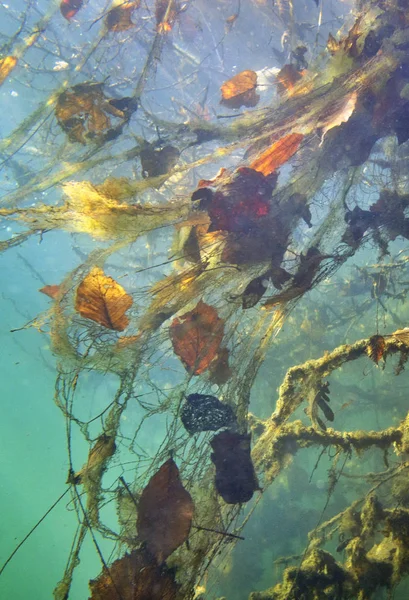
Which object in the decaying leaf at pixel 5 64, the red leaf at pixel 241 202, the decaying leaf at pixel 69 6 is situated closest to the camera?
the red leaf at pixel 241 202

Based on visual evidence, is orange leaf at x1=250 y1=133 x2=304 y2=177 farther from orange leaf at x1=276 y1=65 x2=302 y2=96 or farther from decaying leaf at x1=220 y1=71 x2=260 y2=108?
decaying leaf at x1=220 y1=71 x2=260 y2=108

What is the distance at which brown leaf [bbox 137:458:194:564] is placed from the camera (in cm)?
198

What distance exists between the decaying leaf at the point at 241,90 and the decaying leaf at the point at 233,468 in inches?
160

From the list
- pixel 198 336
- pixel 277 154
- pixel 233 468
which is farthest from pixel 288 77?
pixel 233 468

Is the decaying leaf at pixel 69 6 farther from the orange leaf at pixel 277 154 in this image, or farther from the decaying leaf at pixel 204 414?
the decaying leaf at pixel 204 414

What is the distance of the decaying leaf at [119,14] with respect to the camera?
415 cm

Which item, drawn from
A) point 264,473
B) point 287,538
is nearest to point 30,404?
point 287,538

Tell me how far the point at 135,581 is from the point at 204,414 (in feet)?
3.49

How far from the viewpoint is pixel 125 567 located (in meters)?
1.93

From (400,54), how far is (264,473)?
4531mm

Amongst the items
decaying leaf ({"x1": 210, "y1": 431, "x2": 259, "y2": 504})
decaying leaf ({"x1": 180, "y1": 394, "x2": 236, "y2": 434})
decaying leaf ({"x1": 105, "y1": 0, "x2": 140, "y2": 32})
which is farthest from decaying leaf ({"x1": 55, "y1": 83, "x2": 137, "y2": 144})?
decaying leaf ({"x1": 210, "y1": 431, "x2": 259, "y2": 504})

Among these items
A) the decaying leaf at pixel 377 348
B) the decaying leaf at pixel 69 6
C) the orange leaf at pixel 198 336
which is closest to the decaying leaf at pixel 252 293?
the orange leaf at pixel 198 336

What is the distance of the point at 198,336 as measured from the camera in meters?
2.49

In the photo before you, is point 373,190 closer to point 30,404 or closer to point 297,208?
point 297,208
